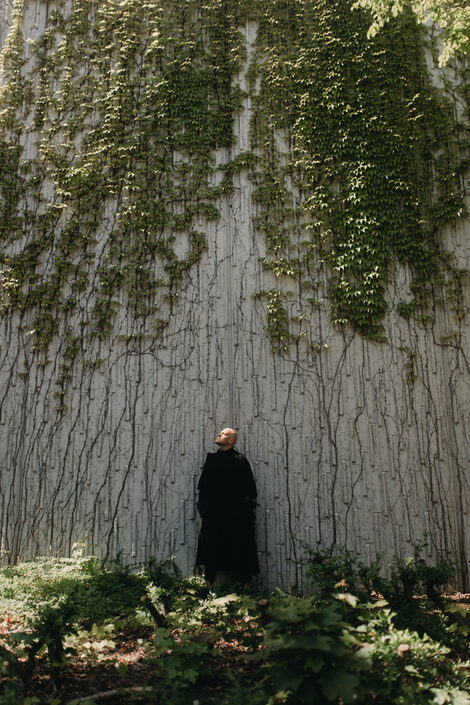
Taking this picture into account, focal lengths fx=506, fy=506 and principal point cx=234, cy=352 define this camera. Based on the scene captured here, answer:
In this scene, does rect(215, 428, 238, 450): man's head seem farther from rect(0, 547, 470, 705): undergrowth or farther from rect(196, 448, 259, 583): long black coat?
rect(0, 547, 470, 705): undergrowth

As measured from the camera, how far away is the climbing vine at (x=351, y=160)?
219 inches

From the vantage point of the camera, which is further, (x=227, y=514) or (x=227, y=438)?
(x=227, y=438)

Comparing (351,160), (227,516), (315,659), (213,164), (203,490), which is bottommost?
(315,659)

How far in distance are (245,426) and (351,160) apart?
10.7 ft

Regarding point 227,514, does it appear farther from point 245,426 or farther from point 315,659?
point 315,659

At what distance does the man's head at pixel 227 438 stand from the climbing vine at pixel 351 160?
1.26m

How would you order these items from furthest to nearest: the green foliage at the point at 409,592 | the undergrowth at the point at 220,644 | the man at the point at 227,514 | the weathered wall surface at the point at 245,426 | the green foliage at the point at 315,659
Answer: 1. the weathered wall surface at the point at 245,426
2. the man at the point at 227,514
3. the green foliage at the point at 409,592
4. the undergrowth at the point at 220,644
5. the green foliage at the point at 315,659

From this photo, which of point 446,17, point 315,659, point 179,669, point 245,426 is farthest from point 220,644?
point 446,17

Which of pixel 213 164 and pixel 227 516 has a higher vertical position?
pixel 213 164

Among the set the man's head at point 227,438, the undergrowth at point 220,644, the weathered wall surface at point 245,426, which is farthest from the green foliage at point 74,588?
the man's head at point 227,438

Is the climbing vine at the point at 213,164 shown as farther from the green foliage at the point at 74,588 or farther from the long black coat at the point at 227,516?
the green foliage at the point at 74,588

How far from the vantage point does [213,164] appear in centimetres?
605

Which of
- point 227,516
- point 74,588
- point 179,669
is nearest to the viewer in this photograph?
point 179,669

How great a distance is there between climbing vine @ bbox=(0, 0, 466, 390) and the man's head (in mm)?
1120
